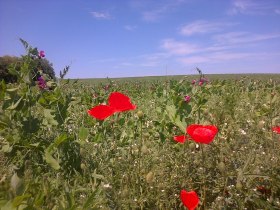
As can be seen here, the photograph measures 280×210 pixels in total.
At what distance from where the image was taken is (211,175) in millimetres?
2010

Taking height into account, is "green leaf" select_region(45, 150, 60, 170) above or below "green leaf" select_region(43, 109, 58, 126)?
below

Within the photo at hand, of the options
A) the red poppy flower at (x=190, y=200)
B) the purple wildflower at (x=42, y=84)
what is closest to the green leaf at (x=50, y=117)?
the purple wildflower at (x=42, y=84)

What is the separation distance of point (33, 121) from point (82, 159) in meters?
0.49

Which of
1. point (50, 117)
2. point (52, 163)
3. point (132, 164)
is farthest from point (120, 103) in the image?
point (50, 117)

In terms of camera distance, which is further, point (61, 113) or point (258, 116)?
point (258, 116)

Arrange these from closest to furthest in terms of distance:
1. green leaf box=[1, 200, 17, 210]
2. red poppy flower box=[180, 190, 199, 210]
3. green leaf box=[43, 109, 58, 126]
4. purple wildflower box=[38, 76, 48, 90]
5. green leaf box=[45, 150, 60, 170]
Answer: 1. green leaf box=[1, 200, 17, 210]
2. red poppy flower box=[180, 190, 199, 210]
3. green leaf box=[45, 150, 60, 170]
4. green leaf box=[43, 109, 58, 126]
5. purple wildflower box=[38, 76, 48, 90]

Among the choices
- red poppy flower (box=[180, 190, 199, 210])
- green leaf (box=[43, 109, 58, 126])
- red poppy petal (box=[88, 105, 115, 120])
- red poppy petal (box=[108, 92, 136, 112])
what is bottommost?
red poppy flower (box=[180, 190, 199, 210])

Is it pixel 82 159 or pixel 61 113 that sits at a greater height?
pixel 61 113

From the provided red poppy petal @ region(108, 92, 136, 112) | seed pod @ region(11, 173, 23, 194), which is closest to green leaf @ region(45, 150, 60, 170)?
red poppy petal @ region(108, 92, 136, 112)

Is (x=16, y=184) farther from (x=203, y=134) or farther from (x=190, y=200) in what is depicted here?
(x=203, y=134)

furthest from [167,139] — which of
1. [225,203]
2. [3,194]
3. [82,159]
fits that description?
[3,194]

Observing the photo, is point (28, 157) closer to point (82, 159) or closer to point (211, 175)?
point (82, 159)

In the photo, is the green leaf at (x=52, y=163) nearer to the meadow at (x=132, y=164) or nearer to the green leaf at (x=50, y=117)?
the meadow at (x=132, y=164)

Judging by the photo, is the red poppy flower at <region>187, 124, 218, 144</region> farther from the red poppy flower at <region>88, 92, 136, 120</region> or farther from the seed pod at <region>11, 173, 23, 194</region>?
the seed pod at <region>11, 173, 23, 194</region>
